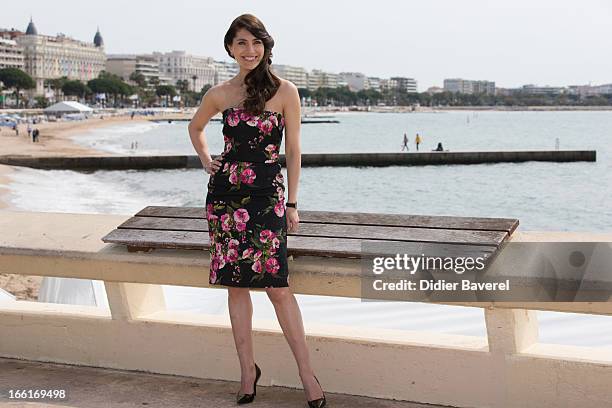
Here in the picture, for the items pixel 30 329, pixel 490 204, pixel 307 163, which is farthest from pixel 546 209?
pixel 30 329

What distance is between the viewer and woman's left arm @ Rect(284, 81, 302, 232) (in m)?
3.21

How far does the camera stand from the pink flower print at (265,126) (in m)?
3.20

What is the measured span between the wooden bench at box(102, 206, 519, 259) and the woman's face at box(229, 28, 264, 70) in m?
0.64

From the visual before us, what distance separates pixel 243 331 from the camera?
3365 millimetres

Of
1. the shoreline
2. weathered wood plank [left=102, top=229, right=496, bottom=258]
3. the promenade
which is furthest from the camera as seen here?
the shoreline

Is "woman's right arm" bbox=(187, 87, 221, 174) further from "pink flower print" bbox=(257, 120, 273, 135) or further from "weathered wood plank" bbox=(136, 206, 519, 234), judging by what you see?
"weathered wood plank" bbox=(136, 206, 519, 234)

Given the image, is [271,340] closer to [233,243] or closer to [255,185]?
[233,243]

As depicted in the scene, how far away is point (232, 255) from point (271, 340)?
1.86 feet

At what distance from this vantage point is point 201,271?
11.1 feet

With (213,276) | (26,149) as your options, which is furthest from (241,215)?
(26,149)

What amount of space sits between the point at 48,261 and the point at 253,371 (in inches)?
37.5

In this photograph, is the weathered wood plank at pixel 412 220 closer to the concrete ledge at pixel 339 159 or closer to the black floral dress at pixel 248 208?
the black floral dress at pixel 248 208

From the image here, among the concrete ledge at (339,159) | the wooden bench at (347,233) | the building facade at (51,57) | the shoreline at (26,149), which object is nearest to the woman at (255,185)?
the wooden bench at (347,233)

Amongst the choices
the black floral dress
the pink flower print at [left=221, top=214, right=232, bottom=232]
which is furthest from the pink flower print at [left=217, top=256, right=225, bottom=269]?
the pink flower print at [left=221, top=214, right=232, bottom=232]
